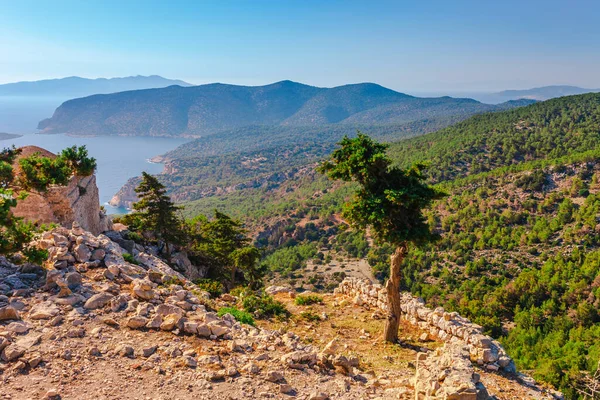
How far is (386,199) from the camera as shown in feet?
37.3

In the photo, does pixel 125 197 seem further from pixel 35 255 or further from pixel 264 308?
pixel 35 255

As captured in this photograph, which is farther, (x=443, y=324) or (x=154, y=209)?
(x=154, y=209)

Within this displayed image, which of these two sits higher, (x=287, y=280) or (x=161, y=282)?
(x=161, y=282)

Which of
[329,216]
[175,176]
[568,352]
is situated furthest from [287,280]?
[175,176]

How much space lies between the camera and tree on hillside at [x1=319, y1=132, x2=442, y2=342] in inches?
441

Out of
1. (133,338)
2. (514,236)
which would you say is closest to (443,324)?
(133,338)

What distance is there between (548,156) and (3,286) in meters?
82.6

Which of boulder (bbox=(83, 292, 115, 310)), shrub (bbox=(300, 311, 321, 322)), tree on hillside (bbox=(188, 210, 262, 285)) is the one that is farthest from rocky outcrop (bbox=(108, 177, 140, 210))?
boulder (bbox=(83, 292, 115, 310))

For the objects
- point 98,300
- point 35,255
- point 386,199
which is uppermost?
point 386,199

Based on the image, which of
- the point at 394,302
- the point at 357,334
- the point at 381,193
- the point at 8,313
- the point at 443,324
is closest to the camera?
the point at 8,313

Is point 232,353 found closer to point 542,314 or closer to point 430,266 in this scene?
point 542,314

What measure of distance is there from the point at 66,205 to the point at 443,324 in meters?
17.6

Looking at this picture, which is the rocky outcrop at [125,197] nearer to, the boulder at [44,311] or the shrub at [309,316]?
the shrub at [309,316]

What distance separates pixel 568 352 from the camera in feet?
77.6
